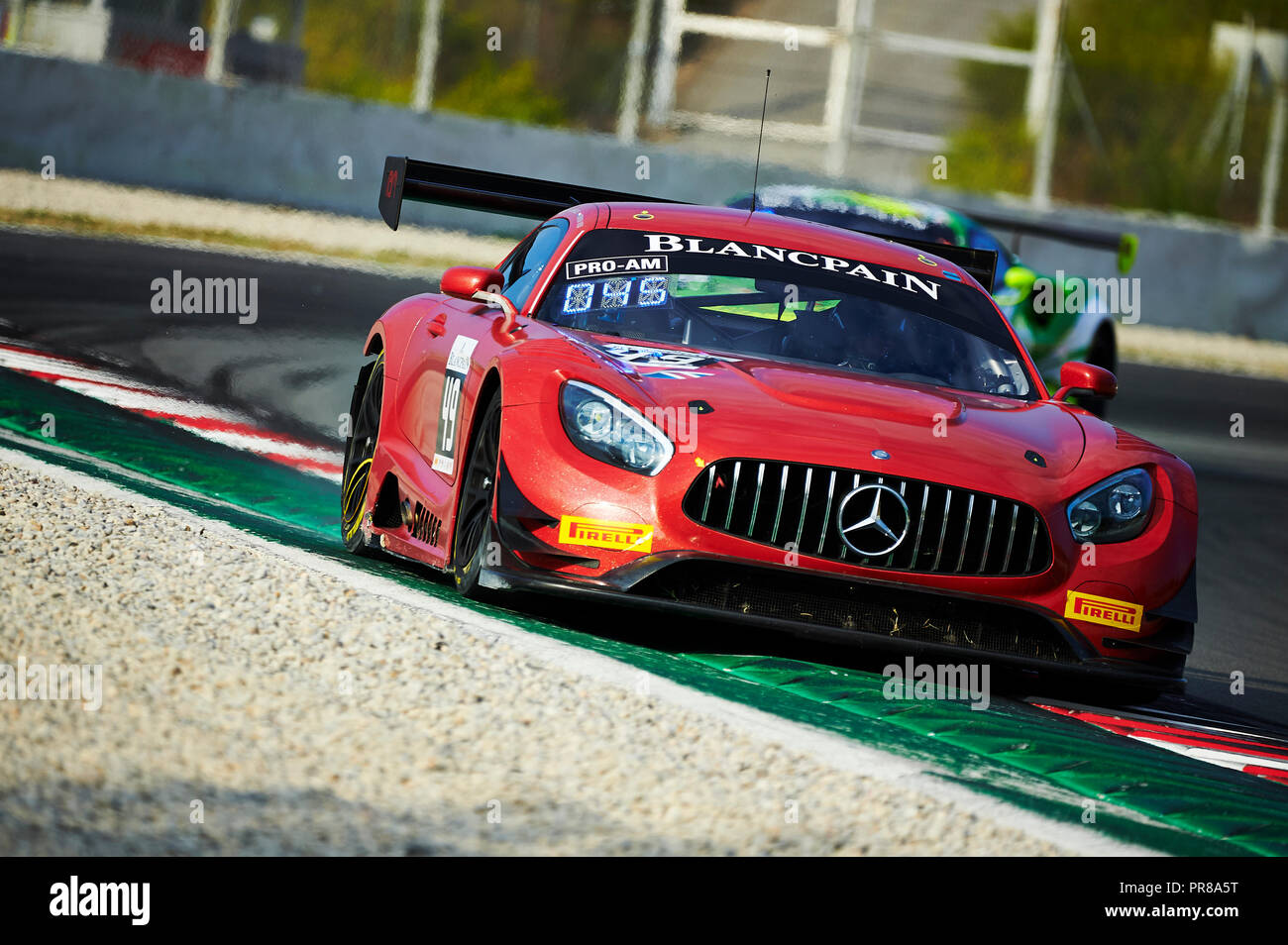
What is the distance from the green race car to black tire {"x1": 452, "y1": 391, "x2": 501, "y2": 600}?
6429 mm

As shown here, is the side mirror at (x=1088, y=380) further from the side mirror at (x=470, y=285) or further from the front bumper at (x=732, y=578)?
the side mirror at (x=470, y=285)

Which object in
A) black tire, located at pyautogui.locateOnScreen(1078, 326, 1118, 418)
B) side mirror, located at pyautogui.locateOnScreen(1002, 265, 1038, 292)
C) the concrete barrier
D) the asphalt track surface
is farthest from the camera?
the concrete barrier

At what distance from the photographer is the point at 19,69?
2017 cm

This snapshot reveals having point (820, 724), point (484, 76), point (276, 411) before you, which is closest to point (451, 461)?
point (820, 724)

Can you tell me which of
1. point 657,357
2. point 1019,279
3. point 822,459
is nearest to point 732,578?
point 822,459

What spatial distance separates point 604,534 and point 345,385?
6.78 meters

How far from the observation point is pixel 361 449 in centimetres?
733

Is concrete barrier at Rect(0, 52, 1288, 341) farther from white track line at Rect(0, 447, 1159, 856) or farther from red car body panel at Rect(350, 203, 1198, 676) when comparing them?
red car body panel at Rect(350, 203, 1198, 676)

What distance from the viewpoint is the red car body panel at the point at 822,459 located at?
5156 millimetres

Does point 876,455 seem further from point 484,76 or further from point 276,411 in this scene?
point 484,76

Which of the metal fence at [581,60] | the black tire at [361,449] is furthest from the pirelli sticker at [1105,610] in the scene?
the metal fence at [581,60]

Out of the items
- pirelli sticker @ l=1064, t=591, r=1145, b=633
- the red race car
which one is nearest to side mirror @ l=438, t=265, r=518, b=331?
the red race car

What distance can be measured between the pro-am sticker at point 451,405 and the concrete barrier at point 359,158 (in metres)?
15.0

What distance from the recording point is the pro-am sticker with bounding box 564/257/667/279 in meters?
6.31
